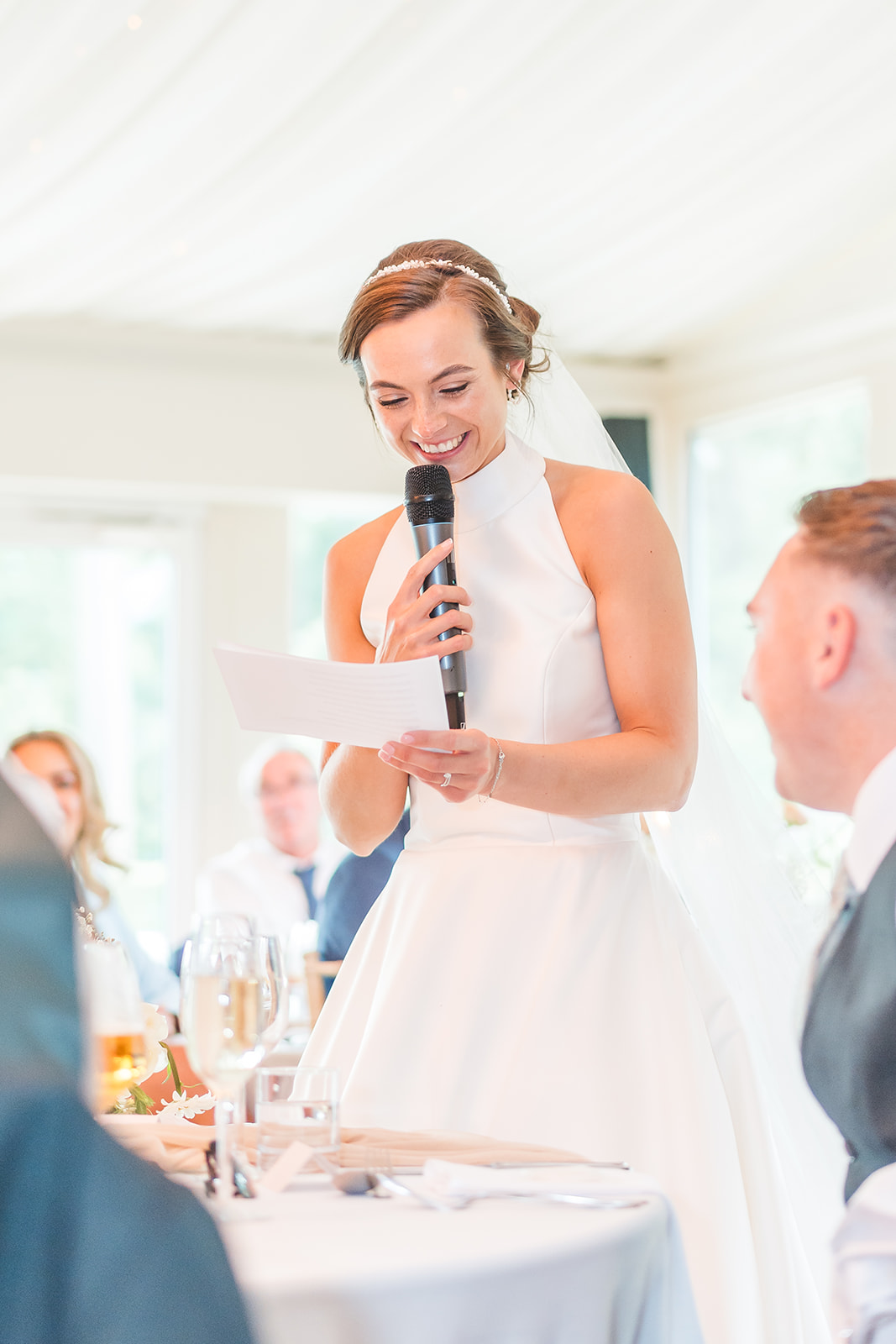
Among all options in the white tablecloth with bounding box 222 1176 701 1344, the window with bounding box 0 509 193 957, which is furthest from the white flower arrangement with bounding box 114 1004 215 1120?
the window with bounding box 0 509 193 957

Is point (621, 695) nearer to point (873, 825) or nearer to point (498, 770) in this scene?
point (498, 770)

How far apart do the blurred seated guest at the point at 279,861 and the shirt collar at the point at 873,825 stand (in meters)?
4.23

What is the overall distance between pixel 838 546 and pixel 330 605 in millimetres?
1148

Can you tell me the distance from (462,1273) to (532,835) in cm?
105

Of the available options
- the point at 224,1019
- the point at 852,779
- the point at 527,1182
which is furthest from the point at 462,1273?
the point at 852,779

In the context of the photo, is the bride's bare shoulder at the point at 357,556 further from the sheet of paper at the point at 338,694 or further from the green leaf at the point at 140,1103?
the green leaf at the point at 140,1103

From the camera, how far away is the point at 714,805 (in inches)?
101

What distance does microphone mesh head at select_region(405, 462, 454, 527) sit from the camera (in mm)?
2011

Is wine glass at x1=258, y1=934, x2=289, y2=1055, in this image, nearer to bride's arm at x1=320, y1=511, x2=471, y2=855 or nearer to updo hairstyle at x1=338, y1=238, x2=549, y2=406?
bride's arm at x1=320, y1=511, x2=471, y2=855

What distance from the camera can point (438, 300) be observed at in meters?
2.17

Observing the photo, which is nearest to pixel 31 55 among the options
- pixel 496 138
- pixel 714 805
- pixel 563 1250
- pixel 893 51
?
pixel 496 138

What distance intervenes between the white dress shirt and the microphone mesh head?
3528 millimetres

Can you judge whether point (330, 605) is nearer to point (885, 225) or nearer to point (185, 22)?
point (185, 22)

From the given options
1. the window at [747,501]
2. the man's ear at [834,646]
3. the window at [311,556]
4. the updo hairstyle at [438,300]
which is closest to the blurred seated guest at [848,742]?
the man's ear at [834,646]
